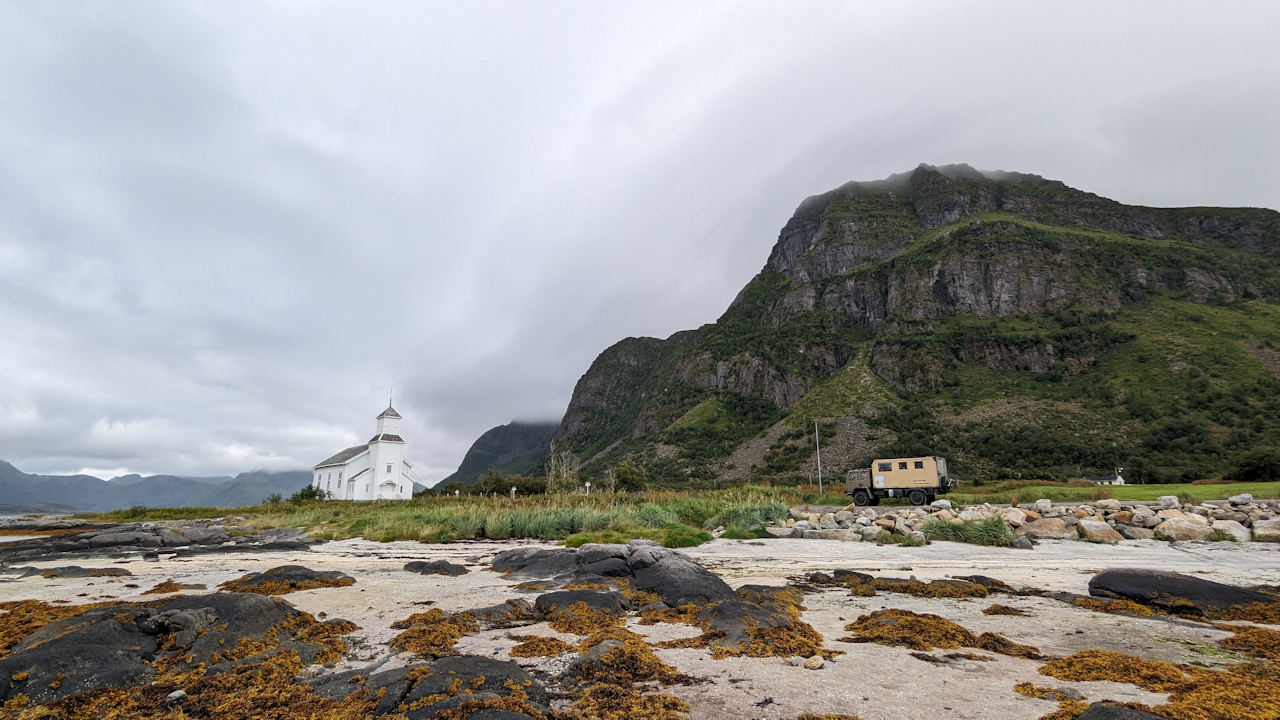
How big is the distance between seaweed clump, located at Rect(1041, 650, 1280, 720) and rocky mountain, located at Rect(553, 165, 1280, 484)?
5929 cm

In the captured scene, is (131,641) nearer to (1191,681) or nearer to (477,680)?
(477,680)

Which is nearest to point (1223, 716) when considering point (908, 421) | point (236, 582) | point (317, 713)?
point (317, 713)

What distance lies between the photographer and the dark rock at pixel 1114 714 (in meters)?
2.98

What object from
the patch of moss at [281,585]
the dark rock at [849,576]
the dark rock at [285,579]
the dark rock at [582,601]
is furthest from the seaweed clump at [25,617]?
the dark rock at [849,576]

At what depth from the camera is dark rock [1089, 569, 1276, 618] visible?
672 centimetres

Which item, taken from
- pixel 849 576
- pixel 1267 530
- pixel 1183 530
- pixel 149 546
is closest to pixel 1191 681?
pixel 849 576

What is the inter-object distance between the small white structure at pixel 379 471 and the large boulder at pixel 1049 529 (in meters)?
58.6

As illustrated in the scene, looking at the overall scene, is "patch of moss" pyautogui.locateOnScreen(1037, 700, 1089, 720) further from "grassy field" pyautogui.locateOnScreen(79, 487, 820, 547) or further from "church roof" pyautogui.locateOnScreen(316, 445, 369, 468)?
"church roof" pyautogui.locateOnScreen(316, 445, 369, 468)

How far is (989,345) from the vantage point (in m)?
94.8

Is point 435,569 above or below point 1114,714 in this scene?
below

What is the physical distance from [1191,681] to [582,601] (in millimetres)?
5950

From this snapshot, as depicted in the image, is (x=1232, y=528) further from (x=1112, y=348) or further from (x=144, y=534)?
(x=1112, y=348)

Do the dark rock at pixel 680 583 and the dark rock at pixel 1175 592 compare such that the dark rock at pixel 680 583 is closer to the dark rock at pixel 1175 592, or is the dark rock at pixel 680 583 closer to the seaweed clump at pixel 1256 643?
the seaweed clump at pixel 1256 643

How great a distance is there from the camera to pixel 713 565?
12.0 m
